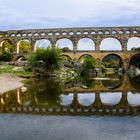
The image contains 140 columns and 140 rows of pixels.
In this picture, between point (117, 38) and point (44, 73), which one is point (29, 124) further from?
point (117, 38)

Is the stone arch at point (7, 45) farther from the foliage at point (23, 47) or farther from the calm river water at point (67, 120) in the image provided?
the calm river water at point (67, 120)

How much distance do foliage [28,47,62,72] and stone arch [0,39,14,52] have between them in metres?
48.4

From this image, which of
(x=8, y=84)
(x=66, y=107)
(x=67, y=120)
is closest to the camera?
(x=67, y=120)

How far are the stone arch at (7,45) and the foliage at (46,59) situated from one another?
4836 centimetres

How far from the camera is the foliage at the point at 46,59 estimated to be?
70875 millimetres

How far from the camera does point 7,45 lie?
12419 centimetres

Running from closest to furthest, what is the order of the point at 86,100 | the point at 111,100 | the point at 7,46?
1. the point at 86,100
2. the point at 111,100
3. the point at 7,46

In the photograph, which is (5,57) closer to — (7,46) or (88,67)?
(7,46)

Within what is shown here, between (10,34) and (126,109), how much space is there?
95.9 m

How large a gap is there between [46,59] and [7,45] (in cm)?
5544

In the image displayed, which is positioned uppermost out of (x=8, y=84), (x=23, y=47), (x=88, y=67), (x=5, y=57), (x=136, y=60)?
(x=23, y=47)

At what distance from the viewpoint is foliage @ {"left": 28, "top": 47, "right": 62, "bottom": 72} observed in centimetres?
7088

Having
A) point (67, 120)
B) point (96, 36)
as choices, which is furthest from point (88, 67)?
point (67, 120)

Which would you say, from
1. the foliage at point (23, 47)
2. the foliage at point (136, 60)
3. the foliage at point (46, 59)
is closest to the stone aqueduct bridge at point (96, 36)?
the foliage at point (136, 60)
